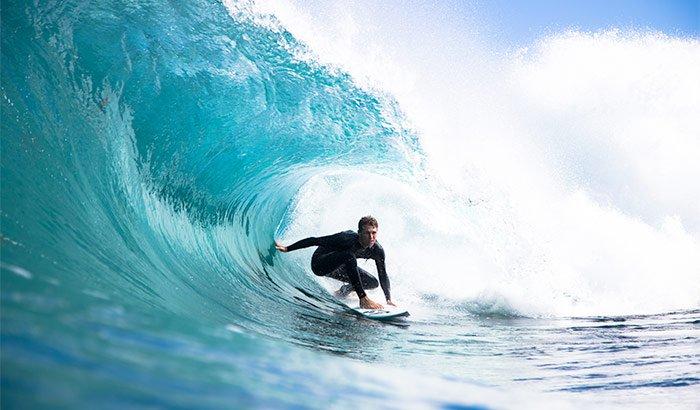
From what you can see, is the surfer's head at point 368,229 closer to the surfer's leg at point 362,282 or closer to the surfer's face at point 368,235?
the surfer's face at point 368,235

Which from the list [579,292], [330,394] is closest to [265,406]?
[330,394]

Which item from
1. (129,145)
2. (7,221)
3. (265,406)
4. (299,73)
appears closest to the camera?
(265,406)

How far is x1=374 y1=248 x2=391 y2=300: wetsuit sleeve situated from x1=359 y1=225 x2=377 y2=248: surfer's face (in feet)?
0.89

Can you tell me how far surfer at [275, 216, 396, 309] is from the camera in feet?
19.2

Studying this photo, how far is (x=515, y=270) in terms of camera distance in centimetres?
814

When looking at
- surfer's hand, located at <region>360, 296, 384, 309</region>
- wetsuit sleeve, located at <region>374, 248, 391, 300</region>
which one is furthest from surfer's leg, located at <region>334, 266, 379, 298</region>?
surfer's hand, located at <region>360, 296, 384, 309</region>

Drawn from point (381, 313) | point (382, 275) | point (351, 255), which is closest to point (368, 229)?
point (351, 255)

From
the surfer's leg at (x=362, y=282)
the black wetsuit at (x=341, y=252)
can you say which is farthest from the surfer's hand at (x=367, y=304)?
the surfer's leg at (x=362, y=282)

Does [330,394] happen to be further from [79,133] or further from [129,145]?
[129,145]

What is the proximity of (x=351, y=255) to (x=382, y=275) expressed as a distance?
1.83ft

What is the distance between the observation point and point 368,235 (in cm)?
602

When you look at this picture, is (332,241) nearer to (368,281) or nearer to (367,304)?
(368,281)

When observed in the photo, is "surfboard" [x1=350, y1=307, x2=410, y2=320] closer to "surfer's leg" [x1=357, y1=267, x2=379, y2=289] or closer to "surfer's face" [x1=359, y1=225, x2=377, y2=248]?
"surfer's face" [x1=359, y1=225, x2=377, y2=248]

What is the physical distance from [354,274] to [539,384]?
9.87ft
